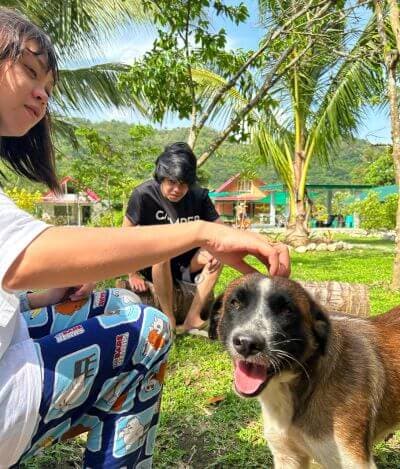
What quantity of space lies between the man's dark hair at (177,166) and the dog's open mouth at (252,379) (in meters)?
2.70

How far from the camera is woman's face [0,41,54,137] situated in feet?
5.35

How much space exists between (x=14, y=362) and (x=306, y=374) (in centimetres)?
132

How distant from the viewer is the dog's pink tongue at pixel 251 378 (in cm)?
217

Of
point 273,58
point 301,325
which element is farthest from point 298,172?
point 301,325

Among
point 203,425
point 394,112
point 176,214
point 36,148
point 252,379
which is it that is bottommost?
point 203,425

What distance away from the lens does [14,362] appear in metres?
1.55

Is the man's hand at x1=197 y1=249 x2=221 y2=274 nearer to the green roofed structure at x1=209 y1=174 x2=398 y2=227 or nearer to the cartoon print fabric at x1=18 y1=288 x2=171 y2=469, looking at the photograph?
the cartoon print fabric at x1=18 y1=288 x2=171 y2=469

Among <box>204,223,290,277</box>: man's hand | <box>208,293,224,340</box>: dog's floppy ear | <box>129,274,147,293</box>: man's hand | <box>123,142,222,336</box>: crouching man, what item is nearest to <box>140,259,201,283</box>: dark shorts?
<box>123,142,222,336</box>: crouching man

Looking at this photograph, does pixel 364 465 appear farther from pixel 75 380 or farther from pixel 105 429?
pixel 75 380

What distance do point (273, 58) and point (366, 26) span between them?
302cm

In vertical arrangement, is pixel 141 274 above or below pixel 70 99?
below

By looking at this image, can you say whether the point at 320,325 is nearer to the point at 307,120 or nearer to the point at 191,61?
the point at 191,61

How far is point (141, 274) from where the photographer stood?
5.39 metres

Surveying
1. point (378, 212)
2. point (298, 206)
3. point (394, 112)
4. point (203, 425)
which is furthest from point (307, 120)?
point (203, 425)
